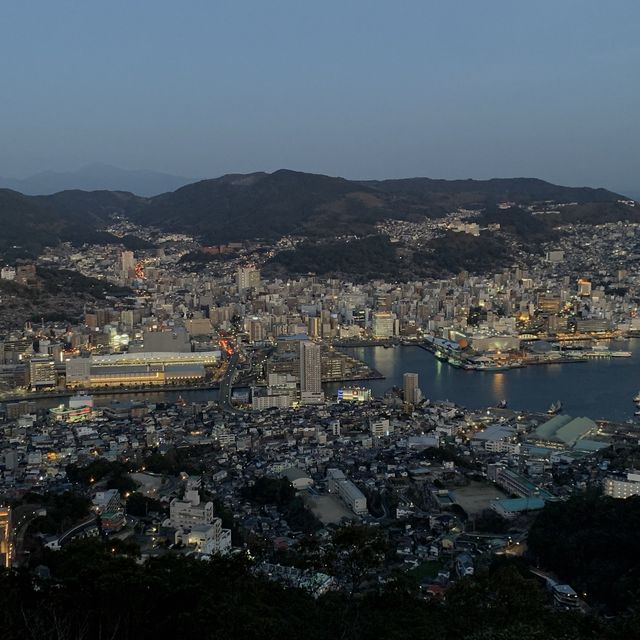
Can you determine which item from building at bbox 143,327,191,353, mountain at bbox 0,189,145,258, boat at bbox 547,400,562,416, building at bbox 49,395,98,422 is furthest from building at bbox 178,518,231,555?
mountain at bbox 0,189,145,258

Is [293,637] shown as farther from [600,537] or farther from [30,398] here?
[30,398]

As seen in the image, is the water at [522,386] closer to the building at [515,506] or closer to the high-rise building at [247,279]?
→ the building at [515,506]

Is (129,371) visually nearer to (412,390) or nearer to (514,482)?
(412,390)

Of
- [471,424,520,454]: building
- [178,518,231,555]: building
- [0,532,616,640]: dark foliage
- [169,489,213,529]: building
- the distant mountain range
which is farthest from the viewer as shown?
the distant mountain range

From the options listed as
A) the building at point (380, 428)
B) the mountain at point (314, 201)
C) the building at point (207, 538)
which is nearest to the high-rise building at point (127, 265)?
the mountain at point (314, 201)

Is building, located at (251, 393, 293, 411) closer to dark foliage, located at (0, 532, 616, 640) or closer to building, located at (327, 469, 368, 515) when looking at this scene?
building, located at (327, 469, 368, 515)

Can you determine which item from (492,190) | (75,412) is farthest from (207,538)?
(492,190)

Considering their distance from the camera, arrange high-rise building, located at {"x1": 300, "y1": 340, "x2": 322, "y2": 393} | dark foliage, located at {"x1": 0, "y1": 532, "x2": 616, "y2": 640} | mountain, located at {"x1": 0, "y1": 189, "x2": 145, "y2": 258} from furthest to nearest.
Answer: mountain, located at {"x1": 0, "y1": 189, "x2": 145, "y2": 258}, high-rise building, located at {"x1": 300, "y1": 340, "x2": 322, "y2": 393}, dark foliage, located at {"x1": 0, "y1": 532, "x2": 616, "y2": 640}
